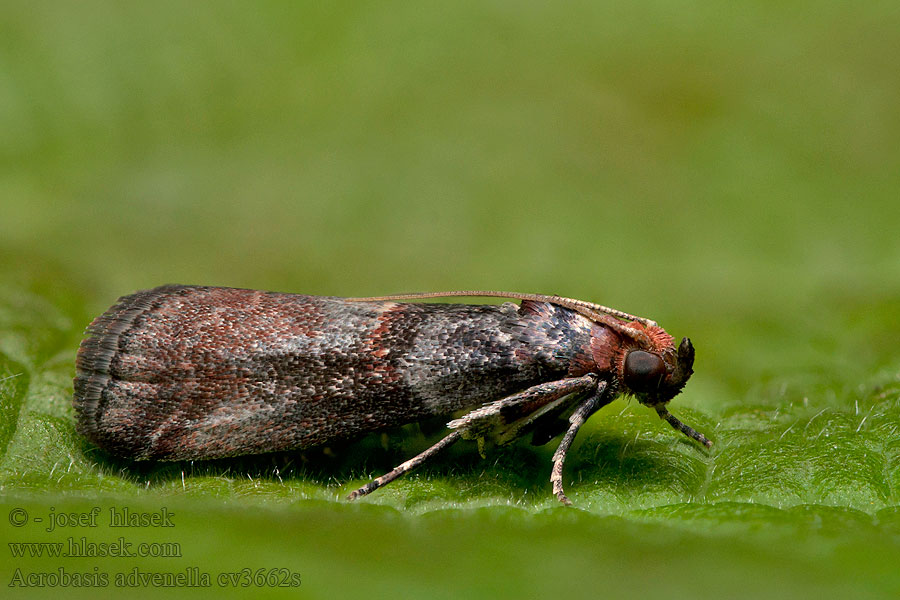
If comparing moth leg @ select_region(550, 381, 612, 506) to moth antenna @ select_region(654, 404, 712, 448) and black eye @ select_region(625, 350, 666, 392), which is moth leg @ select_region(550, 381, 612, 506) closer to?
black eye @ select_region(625, 350, 666, 392)

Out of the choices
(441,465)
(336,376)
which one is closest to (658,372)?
(441,465)

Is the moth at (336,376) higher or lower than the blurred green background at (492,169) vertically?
lower

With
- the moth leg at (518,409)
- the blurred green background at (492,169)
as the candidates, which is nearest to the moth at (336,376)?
the moth leg at (518,409)

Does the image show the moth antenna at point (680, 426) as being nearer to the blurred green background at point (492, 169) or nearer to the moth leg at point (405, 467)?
the blurred green background at point (492, 169)

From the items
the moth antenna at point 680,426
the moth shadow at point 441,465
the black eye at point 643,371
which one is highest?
the black eye at point 643,371

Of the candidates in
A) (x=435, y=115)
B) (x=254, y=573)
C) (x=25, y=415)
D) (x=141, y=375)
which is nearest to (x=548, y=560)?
(x=254, y=573)

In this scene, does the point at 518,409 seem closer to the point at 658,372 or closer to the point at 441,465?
the point at 441,465

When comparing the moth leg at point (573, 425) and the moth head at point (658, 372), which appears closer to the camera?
the moth leg at point (573, 425)

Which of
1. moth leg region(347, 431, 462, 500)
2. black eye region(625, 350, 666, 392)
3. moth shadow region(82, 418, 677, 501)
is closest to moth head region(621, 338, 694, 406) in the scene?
black eye region(625, 350, 666, 392)
